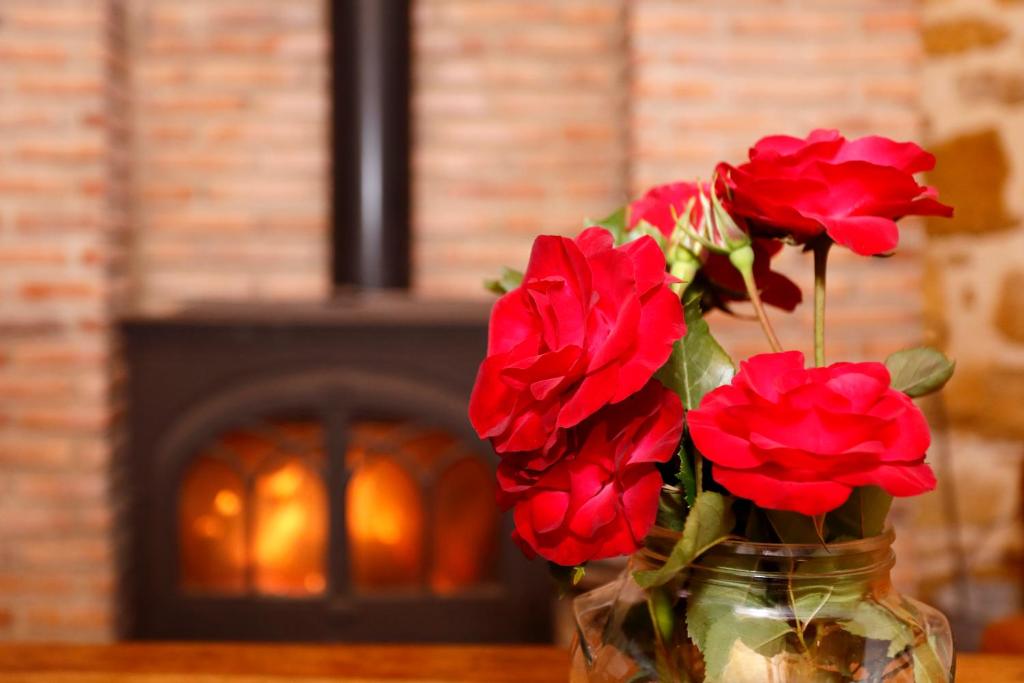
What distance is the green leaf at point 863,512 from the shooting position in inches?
18.9

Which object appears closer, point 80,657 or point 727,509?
point 727,509

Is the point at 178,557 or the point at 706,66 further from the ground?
the point at 706,66

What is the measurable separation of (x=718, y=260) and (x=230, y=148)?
2241 mm

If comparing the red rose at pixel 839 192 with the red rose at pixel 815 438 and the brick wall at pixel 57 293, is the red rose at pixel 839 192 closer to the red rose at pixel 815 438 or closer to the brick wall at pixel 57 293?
the red rose at pixel 815 438

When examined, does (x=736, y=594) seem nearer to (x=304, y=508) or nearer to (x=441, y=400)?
(x=441, y=400)

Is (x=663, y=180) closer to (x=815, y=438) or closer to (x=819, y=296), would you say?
(x=819, y=296)

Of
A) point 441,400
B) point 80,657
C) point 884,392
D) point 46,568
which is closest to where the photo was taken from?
point 884,392

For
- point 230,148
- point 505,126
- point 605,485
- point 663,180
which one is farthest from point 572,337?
point 230,148

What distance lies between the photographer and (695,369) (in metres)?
0.50

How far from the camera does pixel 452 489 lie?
220 cm

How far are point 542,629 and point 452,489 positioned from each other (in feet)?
1.26

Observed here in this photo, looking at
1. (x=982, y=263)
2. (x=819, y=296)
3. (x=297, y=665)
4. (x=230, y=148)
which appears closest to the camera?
(x=819, y=296)

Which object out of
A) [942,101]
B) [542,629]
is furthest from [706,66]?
[542,629]

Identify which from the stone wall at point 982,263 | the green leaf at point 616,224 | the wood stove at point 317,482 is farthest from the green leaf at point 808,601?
the stone wall at point 982,263
